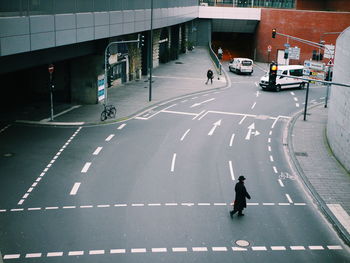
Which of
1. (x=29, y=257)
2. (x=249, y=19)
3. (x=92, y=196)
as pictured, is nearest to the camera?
(x=29, y=257)

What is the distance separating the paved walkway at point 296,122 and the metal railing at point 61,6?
7.17 meters

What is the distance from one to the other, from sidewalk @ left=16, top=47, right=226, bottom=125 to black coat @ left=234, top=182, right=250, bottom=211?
15.3 m

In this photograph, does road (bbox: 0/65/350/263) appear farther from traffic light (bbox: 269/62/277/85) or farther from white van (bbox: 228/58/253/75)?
white van (bbox: 228/58/253/75)

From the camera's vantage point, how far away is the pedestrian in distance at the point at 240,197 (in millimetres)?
16750

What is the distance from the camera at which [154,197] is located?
1878 cm

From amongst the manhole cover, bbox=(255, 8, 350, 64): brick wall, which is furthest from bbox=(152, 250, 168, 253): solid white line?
bbox=(255, 8, 350, 64): brick wall

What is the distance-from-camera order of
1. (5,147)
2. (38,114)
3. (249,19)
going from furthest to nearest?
(249,19) → (38,114) → (5,147)

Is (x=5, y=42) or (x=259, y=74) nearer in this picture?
(x=5, y=42)

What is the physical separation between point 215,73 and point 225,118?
70.0ft

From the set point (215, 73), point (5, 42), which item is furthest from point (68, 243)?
Answer: point (215, 73)

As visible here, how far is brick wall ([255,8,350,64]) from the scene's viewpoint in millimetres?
59938

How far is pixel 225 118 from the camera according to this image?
33156mm

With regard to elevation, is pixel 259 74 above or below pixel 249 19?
below

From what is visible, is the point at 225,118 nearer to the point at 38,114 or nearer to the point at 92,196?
the point at 38,114
